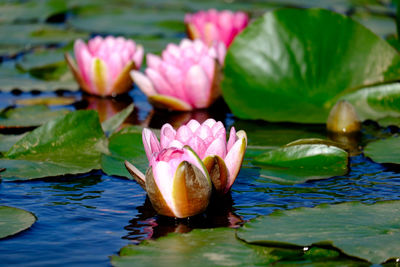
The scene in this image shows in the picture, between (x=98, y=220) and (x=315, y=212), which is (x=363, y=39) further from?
(x=98, y=220)

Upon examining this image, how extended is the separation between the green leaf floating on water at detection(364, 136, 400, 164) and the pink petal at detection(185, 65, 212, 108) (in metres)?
1.08

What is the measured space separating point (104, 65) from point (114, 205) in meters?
1.87

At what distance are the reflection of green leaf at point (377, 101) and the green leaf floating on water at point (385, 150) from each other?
0.38 meters

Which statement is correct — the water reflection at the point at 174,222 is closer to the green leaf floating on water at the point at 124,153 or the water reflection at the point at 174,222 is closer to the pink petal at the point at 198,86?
the green leaf floating on water at the point at 124,153

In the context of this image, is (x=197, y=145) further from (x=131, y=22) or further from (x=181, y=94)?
(x=131, y=22)

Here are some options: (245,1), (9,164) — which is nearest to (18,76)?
(9,164)

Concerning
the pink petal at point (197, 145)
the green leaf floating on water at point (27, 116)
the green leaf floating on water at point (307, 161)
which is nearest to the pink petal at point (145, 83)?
the green leaf floating on water at point (27, 116)

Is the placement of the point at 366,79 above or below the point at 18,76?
above

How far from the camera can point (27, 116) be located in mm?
3395

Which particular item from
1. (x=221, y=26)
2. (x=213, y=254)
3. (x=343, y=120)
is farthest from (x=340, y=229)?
(x=221, y=26)

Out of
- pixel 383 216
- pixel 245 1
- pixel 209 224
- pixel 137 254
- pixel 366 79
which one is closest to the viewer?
pixel 137 254

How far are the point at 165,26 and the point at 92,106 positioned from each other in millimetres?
2579

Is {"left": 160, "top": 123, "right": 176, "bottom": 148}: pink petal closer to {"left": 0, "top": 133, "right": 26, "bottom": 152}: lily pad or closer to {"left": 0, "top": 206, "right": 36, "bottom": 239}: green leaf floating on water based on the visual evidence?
{"left": 0, "top": 206, "right": 36, "bottom": 239}: green leaf floating on water

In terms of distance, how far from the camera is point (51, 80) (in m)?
4.51
